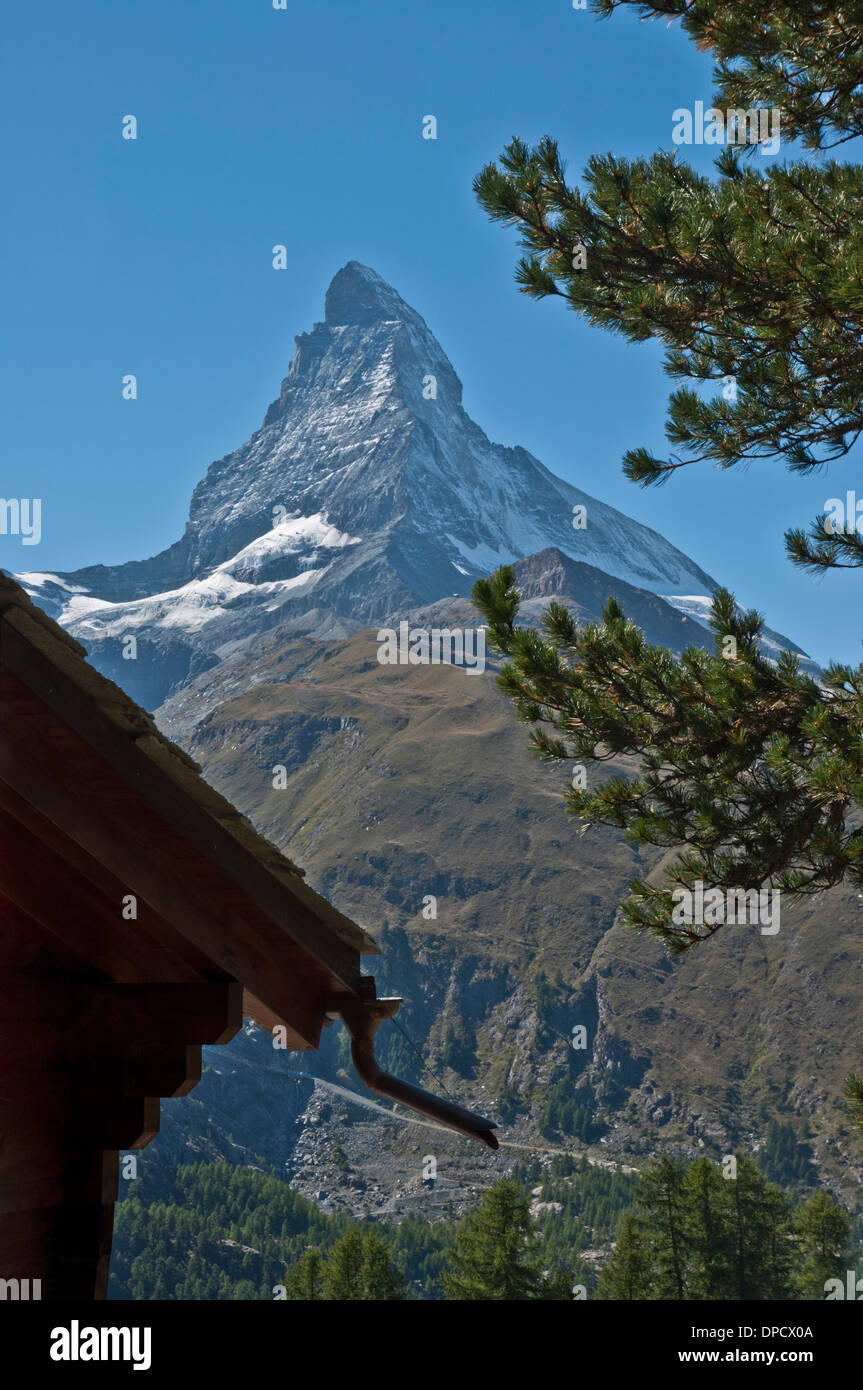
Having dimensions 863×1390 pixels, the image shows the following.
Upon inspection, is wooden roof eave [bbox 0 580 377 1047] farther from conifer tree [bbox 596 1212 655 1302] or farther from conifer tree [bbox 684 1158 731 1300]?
conifer tree [bbox 684 1158 731 1300]

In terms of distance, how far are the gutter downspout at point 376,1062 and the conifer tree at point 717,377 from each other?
646 cm

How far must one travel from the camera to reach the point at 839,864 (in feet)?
38.9

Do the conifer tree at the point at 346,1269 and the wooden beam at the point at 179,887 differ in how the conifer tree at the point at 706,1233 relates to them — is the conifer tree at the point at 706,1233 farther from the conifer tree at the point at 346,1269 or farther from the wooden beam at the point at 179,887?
the wooden beam at the point at 179,887

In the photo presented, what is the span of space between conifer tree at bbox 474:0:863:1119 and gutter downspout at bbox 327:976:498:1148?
646cm

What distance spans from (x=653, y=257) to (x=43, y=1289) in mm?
11031

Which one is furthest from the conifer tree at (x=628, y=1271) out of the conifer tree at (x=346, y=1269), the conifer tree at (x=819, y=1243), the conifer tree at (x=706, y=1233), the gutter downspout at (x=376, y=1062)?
the gutter downspout at (x=376, y=1062)

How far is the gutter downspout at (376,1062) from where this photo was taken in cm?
569

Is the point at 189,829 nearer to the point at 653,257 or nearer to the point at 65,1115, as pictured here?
the point at 65,1115

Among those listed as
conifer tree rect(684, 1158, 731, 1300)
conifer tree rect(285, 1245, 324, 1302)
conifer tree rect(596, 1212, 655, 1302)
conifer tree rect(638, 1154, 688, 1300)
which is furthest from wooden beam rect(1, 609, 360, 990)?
conifer tree rect(684, 1158, 731, 1300)

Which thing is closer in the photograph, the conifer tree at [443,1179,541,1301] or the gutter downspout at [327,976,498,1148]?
the gutter downspout at [327,976,498,1148]

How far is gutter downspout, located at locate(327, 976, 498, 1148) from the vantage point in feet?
18.7
